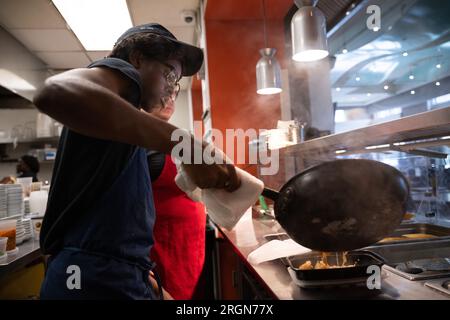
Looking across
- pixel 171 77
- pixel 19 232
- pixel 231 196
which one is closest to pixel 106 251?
pixel 231 196

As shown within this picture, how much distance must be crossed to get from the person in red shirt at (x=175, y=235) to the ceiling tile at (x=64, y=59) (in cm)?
63

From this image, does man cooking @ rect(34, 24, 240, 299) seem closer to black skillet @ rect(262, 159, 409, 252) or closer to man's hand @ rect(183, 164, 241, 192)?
man's hand @ rect(183, 164, 241, 192)

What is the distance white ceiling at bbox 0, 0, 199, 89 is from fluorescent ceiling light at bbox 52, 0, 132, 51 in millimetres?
32

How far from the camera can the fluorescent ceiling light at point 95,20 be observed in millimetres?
1067

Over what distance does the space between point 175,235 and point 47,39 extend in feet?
3.55

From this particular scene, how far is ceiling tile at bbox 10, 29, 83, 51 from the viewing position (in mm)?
1130

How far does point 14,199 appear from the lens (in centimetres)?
158

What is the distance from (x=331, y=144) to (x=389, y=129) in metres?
0.37

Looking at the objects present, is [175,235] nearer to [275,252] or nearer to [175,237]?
[175,237]

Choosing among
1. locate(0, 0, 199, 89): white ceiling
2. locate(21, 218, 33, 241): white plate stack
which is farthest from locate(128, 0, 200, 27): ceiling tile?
locate(21, 218, 33, 241): white plate stack

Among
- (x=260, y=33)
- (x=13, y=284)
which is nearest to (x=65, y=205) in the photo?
(x=13, y=284)

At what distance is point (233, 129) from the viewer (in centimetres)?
256

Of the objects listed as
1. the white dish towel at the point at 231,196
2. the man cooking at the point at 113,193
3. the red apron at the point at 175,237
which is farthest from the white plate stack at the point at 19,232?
the white dish towel at the point at 231,196

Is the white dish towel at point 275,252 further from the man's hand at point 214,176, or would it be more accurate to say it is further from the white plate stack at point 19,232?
the white plate stack at point 19,232
